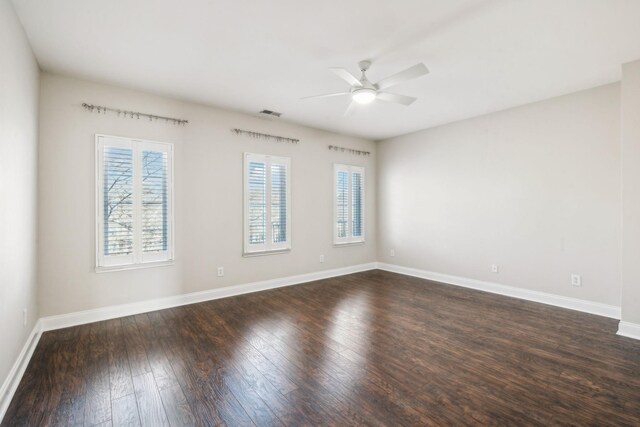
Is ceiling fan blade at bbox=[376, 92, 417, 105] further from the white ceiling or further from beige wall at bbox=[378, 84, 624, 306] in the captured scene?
beige wall at bbox=[378, 84, 624, 306]

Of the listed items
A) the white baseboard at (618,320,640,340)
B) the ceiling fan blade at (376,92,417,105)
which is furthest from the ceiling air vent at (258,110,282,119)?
the white baseboard at (618,320,640,340)

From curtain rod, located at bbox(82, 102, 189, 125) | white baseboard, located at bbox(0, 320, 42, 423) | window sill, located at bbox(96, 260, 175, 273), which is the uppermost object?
curtain rod, located at bbox(82, 102, 189, 125)

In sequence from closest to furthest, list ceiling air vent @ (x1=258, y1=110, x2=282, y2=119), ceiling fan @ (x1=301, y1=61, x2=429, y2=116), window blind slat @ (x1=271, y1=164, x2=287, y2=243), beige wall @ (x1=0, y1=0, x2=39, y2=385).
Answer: beige wall @ (x1=0, y1=0, x2=39, y2=385)
ceiling fan @ (x1=301, y1=61, x2=429, y2=116)
ceiling air vent @ (x1=258, y1=110, x2=282, y2=119)
window blind slat @ (x1=271, y1=164, x2=287, y2=243)

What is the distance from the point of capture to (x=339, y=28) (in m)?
2.48

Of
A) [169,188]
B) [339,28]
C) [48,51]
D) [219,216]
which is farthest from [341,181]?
[48,51]

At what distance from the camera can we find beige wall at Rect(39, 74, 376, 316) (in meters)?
3.24

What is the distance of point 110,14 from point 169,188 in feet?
6.74

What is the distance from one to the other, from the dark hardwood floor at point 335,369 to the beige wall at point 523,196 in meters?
0.73

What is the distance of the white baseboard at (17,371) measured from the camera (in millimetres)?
1930

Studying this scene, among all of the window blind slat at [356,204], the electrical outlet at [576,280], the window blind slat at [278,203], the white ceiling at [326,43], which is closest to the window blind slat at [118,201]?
the white ceiling at [326,43]

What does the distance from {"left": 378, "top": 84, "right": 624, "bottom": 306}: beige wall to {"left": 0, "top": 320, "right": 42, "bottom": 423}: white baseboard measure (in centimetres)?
544

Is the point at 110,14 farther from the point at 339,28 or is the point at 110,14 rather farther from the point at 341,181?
the point at 341,181

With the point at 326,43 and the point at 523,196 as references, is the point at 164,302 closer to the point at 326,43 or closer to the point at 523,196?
the point at 326,43

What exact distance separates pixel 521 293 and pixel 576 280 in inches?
27.3
